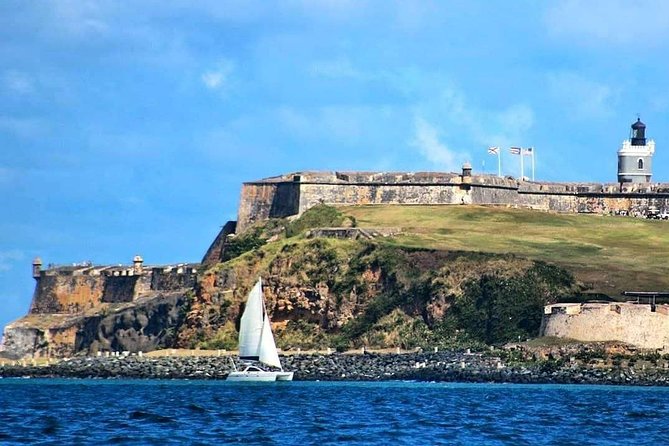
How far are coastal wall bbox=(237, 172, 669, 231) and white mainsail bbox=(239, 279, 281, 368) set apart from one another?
26.0 metres

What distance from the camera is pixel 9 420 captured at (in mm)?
60000

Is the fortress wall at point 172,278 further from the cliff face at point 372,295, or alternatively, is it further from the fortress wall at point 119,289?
the cliff face at point 372,295

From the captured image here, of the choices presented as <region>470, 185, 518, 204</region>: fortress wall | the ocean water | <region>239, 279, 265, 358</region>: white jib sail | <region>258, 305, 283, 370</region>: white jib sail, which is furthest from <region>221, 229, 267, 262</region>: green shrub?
the ocean water

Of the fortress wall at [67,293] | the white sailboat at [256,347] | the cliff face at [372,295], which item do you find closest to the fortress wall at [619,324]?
the cliff face at [372,295]

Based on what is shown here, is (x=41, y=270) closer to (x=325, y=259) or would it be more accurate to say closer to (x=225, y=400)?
(x=325, y=259)

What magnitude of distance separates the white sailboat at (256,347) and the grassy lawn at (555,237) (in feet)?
48.9

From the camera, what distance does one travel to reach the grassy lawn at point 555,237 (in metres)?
95.9

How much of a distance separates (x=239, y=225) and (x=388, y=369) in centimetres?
3166

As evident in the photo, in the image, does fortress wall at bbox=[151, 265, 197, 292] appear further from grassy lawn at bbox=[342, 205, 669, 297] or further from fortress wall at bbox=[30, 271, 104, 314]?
grassy lawn at bbox=[342, 205, 669, 297]

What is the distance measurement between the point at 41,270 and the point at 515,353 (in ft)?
143

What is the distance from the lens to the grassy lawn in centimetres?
9594

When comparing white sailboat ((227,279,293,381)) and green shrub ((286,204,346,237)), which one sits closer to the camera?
white sailboat ((227,279,293,381))

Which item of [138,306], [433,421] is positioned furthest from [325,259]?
[433,421]

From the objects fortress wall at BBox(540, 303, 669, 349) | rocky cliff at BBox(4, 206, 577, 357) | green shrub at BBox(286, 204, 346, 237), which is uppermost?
green shrub at BBox(286, 204, 346, 237)
